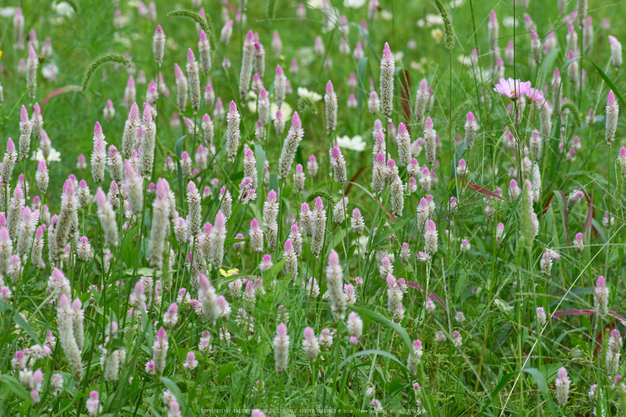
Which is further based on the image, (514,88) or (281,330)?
(514,88)

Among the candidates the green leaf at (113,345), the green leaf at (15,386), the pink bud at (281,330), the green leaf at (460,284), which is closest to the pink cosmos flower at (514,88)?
the green leaf at (460,284)

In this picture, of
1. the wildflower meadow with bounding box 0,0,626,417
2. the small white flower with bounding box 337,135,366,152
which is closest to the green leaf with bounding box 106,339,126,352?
the wildflower meadow with bounding box 0,0,626,417

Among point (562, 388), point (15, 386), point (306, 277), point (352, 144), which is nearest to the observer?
point (15, 386)

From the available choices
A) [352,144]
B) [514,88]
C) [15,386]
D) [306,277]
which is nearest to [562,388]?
[306,277]

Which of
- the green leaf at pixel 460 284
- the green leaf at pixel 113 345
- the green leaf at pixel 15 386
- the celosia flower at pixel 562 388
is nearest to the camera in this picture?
the green leaf at pixel 113 345

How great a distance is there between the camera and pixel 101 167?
183cm

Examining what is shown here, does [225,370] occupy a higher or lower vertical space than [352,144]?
lower

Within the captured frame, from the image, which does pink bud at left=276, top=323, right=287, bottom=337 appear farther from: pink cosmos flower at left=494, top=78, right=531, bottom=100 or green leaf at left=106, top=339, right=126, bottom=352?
pink cosmos flower at left=494, top=78, right=531, bottom=100

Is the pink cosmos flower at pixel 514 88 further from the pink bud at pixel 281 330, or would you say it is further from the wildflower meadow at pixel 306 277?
the pink bud at pixel 281 330

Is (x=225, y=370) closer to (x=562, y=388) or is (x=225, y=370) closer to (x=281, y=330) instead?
(x=281, y=330)

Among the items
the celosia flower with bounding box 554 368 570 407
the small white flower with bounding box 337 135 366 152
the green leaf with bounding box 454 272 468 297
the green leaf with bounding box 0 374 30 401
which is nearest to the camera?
the green leaf with bounding box 0 374 30 401

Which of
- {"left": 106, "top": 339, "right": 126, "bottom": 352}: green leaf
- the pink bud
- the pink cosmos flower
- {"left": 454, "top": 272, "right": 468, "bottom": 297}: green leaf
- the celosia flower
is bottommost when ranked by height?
the celosia flower

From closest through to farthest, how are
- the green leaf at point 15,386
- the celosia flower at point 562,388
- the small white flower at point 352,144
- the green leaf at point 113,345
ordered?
1. the green leaf at point 113,345
2. the green leaf at point 15,386
3. the celosia flower at point 562,388
4. the small white flower at point 352,144

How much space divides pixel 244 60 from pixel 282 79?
16 centimetres
